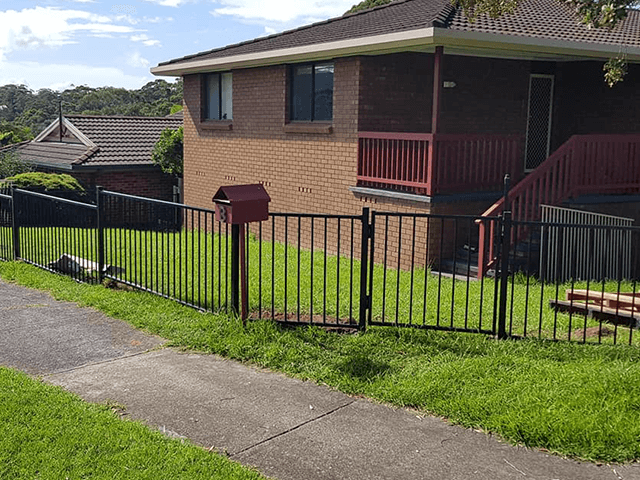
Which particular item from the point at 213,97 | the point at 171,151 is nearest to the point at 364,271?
the point at 213,97

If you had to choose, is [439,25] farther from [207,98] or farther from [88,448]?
[88,448]

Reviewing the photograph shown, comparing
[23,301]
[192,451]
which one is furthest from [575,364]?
[23,301]

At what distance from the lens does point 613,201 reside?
1280cm

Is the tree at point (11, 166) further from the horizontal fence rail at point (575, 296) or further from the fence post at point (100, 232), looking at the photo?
the horizontal fence rail at point (575, 296)

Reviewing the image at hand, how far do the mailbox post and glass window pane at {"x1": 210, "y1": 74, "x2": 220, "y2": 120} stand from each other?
10.7 m

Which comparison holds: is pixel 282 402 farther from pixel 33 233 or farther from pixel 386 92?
pixel 386 92

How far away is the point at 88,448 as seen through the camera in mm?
4836

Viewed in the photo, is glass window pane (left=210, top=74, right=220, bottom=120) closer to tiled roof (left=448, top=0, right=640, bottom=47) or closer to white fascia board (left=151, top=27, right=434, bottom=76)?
white fascia board (left=151, top=27, right=434, bottom=76)

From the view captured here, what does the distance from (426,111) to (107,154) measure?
39.0 feet

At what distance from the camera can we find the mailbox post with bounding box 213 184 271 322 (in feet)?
24.1

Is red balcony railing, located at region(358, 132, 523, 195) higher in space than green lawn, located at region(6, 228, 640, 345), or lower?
higher

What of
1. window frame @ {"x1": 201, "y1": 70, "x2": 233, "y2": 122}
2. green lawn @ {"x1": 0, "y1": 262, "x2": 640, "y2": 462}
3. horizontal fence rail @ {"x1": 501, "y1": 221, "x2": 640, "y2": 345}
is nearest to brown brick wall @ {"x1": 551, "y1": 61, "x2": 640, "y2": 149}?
horizontal fence rail @ {"x1": 501, "y1": 221, "x2": 640, "y2": 345}

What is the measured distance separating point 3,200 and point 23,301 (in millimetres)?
3381

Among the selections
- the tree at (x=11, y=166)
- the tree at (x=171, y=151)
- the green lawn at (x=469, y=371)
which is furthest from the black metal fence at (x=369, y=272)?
the tree at (x=11, y=166)
